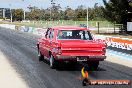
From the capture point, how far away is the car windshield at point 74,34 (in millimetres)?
16862

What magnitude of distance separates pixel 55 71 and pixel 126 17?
4395cm

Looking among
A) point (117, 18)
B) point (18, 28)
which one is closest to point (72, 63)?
point (117, 18)

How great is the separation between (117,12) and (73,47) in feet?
145

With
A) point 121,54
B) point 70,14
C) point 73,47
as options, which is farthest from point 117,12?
point 70,14

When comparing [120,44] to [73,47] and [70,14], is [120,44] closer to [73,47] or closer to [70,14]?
[73,47]

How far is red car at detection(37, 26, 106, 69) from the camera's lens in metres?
15.5

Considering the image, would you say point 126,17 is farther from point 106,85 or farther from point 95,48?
point 106,85

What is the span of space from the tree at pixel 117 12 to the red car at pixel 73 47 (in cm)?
4177

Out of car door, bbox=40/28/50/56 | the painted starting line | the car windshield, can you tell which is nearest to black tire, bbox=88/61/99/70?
the car windshield

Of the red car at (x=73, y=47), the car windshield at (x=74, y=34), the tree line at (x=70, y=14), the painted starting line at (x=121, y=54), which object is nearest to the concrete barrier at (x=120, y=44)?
the painted starting line at (x=121, y=54)

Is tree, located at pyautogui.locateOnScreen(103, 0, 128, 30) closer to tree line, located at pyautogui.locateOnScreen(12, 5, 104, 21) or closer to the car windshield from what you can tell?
the car windshield

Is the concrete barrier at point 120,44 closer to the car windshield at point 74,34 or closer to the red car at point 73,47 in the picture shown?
the car windshield at point 74,34

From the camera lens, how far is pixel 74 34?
1703cm

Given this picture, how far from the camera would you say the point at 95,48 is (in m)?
15.6
